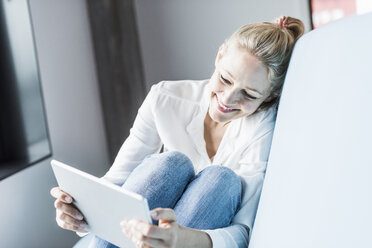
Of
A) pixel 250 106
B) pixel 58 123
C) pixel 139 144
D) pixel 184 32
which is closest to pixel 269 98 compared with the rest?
pixel 250 106

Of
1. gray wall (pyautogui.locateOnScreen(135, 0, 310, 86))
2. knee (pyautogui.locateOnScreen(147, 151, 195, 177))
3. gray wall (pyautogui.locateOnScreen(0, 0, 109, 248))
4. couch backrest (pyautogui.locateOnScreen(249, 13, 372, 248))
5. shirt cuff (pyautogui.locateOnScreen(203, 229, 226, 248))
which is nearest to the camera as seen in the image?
couch backrest (pyautogui.locateOnScreen(249, 13, 372, 248))

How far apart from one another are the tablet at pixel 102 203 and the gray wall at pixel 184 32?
1.30 m

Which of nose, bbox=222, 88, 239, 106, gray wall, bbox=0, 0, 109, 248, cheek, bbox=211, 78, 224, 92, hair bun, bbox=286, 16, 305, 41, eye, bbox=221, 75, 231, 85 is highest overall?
hair bun, bbox=286, 16, 305, 41

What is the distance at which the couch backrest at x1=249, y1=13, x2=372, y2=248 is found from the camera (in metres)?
0.71

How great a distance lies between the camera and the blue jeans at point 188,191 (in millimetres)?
934

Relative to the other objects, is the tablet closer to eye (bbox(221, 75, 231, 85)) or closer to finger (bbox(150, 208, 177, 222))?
finger (bbox(150, 208, 177, 222))

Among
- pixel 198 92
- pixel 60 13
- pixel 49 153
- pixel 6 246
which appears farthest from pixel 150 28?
pixel 6 246

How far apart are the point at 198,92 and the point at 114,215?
49 cm

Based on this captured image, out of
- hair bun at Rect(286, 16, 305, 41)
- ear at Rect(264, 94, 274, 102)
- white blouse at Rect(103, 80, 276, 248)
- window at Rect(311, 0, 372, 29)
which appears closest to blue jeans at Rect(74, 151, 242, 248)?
white blouse at Rect(103, 80, 276, 248)

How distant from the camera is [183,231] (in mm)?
820

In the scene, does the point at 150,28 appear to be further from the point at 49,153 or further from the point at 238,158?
the point at 238,158

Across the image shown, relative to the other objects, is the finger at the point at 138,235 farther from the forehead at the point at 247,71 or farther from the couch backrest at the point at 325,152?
the forehead at the point at 247,71

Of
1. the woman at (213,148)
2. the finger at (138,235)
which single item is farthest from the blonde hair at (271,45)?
the finger at (138,235)

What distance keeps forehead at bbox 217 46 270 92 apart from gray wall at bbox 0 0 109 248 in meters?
0.75
